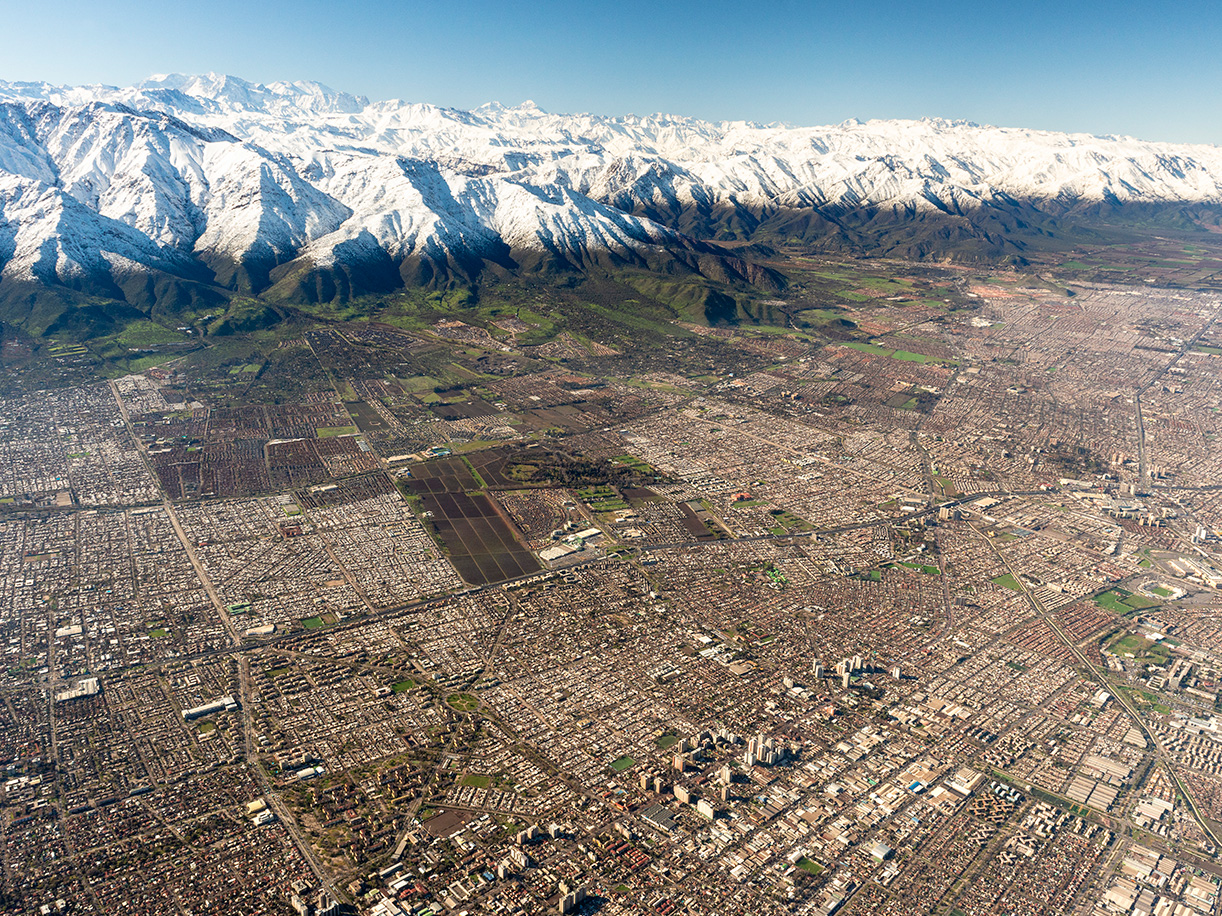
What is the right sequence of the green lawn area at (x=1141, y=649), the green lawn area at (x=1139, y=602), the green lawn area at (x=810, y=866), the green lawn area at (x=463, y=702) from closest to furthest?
the green lawn area at (x=810, y=866) < the green lawn area at (x=463, y=702) < the green lawn area at (x=1141, y=649) < the green lawn area at (x=1139, y=602)

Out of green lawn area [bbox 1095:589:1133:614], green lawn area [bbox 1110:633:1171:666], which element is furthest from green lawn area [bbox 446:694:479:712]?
green lawn area [bbox 1095:589:1133:614]

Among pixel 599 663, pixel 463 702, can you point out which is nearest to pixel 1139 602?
pixel 599 663

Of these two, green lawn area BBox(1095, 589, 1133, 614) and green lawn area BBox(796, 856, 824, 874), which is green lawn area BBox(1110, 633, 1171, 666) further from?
green lawn area BBox(796, 856, 824, 874)

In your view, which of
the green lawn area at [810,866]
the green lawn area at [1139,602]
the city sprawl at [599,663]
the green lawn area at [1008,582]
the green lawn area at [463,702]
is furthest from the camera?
the green lawn area at [1008,582]

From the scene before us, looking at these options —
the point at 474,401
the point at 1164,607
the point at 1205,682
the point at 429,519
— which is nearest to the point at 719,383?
the point at 474,401

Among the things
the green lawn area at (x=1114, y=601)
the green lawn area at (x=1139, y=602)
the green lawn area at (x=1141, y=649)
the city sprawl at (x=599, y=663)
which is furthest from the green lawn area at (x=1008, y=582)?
the green lawn area at (x=1141, y=649)

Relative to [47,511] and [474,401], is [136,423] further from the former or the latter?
[474,401]

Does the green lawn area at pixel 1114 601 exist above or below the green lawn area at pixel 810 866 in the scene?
above

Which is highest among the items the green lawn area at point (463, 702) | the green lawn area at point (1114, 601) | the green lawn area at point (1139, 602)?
the green lawn area at point (1139, 602)

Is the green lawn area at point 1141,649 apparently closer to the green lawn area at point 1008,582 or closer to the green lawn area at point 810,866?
the green lawn area at point 1008,582

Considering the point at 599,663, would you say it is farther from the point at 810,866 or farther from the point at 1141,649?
the point at 1141,649
